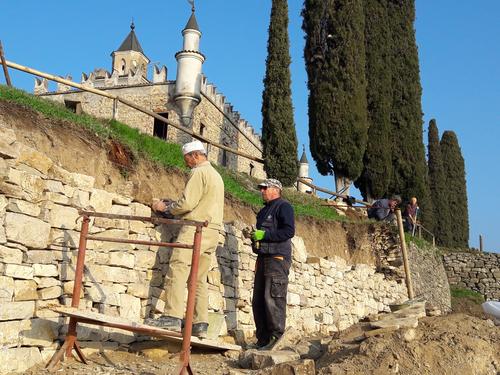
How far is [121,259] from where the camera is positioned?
19.2ft

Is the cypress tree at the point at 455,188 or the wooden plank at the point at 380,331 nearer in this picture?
the wooden plank at the point at 380,331

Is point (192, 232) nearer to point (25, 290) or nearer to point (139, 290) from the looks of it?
point (139, 290)

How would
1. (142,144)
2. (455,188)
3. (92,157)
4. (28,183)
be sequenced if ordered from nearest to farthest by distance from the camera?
(28,183), (92,157), (142,144), (455,188)

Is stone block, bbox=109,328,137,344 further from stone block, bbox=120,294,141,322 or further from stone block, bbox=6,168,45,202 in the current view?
stone block, bbox=6,168,45,202

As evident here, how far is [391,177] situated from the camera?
21578 millimetres

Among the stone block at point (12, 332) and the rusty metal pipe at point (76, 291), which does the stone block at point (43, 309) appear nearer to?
the stone block at point (12, 332)

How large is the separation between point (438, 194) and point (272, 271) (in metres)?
26.7

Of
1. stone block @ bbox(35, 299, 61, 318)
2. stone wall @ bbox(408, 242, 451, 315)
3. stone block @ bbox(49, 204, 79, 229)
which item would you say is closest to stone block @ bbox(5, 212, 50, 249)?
stone block @ bbox(49, 204, 79, 229)

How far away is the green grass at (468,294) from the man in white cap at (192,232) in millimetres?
21495

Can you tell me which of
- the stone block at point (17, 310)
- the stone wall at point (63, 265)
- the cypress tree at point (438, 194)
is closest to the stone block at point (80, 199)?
the stone wall at point (63, 265)

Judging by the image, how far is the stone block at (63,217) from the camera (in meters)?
→ 5.33

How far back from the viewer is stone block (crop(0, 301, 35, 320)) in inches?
178

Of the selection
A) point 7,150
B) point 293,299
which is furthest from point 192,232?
point 293,299

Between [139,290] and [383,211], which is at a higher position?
[383,211]
